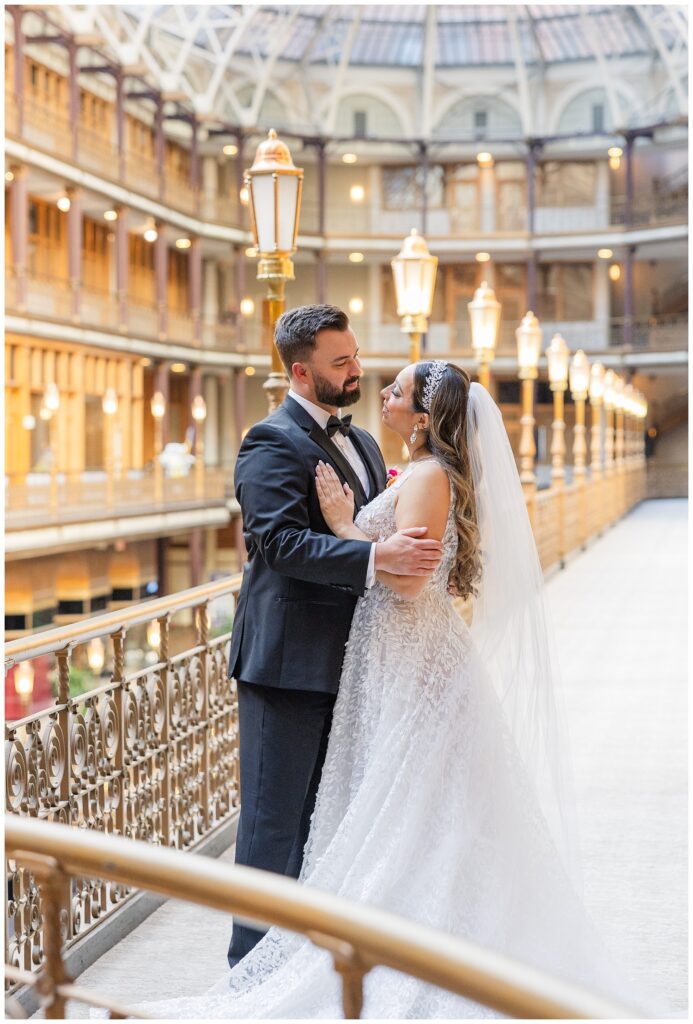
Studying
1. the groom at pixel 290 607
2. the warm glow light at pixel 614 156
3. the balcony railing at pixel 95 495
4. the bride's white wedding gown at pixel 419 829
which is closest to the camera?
the bride's white wedding gown at pixel 419 829

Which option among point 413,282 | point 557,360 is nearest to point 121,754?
point 413,282

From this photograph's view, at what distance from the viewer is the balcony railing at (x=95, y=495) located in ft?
70.4

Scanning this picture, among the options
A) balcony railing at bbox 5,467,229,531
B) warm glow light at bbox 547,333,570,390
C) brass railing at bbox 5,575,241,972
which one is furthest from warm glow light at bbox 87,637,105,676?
warm glow light at bbox 547,333,570,390

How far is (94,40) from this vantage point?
1040 inches

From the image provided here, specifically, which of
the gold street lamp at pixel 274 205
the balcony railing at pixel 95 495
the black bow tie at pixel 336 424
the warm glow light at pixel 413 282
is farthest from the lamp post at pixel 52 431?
the black bow tie at pixel 336 424

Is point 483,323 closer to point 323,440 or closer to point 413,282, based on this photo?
point 413,282

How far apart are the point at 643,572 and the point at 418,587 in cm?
1423

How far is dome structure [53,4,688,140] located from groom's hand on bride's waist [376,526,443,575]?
1349 inches

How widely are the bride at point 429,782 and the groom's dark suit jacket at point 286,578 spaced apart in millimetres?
68

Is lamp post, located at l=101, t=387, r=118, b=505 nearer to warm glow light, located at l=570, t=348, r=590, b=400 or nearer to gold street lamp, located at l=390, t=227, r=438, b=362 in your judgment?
warm glow light, located at l=570, t=348, r=590, b=400

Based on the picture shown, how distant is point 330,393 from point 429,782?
105 centimetres

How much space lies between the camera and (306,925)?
1441mm

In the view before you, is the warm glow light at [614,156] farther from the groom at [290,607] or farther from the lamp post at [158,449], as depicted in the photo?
the groom at [290,607]

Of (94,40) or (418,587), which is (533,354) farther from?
(94,40)
